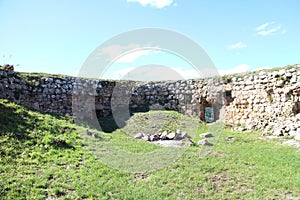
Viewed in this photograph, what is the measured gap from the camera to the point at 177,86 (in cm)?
1521

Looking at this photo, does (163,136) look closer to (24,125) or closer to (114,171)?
(114,171)

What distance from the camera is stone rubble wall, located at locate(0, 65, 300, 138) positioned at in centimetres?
1085

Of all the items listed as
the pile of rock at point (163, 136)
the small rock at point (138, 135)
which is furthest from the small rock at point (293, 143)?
the small rock at point (138, 135)

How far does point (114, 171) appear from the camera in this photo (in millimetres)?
6191

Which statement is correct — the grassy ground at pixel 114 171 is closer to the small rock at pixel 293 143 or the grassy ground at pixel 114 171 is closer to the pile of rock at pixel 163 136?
the small rock at pixel 293 143

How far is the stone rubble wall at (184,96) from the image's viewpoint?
35.6 feet

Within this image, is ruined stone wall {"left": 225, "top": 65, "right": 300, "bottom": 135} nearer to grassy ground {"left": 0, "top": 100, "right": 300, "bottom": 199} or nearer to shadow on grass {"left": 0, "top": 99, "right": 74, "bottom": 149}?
grassy ground {"left": 0, "top": 100, "right": 300, "bottom": 199}

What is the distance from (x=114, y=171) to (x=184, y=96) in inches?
372

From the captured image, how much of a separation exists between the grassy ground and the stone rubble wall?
2652 mm

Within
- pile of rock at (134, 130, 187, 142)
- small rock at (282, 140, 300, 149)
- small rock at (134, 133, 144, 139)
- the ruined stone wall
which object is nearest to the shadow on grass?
small rock at (134, 133, 144, 139)

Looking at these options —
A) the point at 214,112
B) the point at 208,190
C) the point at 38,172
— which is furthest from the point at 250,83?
the point at 38,172

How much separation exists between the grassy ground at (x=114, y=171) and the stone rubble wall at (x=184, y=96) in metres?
2.65

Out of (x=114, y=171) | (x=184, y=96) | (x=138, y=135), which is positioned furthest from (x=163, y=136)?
(x=184, y=96)

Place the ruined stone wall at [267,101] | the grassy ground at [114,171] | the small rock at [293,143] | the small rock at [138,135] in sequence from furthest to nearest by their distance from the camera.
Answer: the ruined stone wall at [267,101], the small rock at [138,135], the small rock at [293,143], the grassy ground at [114,171]
